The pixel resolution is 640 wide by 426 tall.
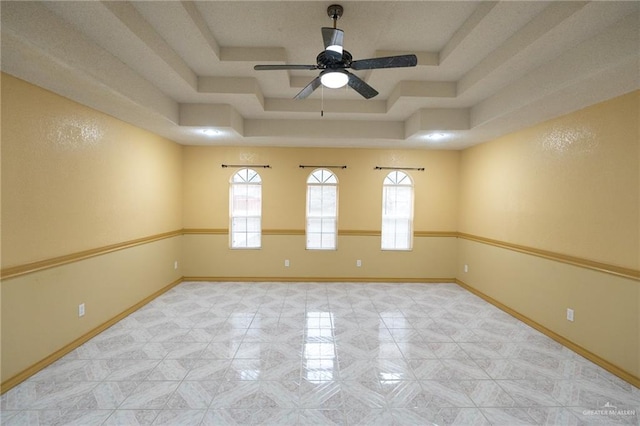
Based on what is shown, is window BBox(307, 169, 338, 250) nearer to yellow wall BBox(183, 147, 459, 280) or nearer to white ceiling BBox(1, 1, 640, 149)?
yellow wall BBox(183, 147, 459, 280)

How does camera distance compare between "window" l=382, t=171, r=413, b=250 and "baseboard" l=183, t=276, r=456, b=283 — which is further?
"window" l=382, t=171, r=413, b=250

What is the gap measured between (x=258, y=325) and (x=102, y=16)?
3192 mm

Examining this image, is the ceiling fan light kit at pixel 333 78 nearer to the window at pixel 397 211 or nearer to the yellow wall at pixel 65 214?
the yellow wall at pixel 65 214

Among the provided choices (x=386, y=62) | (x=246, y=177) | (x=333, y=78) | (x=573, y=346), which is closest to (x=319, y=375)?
(x=333, y=78)

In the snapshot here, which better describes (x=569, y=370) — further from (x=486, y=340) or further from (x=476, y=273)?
(x=476, y=273)

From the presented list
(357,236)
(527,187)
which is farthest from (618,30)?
(357,236)

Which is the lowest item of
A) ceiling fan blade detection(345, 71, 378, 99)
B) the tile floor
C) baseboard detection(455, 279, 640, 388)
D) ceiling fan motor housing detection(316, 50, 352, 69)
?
the tile floor

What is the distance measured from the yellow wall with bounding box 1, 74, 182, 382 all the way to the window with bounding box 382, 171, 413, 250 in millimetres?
4022

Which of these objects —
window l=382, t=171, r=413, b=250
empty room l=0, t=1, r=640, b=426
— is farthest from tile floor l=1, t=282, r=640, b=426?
window l=382, t=171, r=413, b=250

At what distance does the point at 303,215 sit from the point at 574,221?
149 inches

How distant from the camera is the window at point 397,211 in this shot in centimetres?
522

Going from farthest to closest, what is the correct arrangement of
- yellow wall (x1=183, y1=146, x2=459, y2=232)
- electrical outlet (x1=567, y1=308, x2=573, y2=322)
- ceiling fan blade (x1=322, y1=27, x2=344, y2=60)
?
yellow wall (x1=183, y1=146, x2=459, y2=232) < electrical outlet (x1=567, y1=308, x2=573, y2=322) < ceiling fan blade (x1=322, y1=27, x2=344, y2=60)

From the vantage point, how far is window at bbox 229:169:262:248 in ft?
16.9

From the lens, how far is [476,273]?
15.1ft
